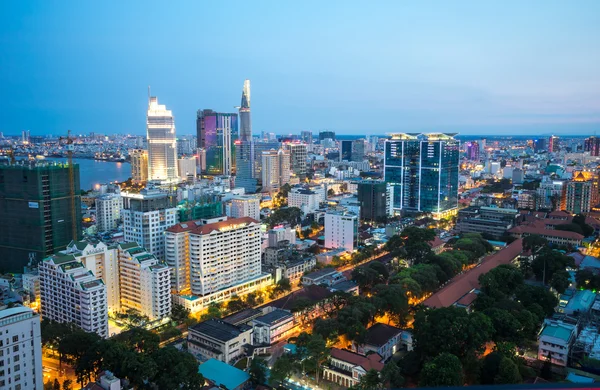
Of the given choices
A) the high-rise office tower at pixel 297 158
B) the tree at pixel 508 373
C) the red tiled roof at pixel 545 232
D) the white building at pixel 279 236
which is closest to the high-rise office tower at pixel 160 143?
the high-rise office tower at pixel 297 158

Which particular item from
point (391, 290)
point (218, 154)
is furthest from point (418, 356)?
point (218, 154)

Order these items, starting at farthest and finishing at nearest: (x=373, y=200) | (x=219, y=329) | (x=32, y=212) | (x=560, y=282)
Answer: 1. (x=373, y=200)
2. (x=32, y=212)
3. (x=560, y=282)
4. (x=219, y=329)

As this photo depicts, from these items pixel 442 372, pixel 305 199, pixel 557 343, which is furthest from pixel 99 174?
pixel 557 343

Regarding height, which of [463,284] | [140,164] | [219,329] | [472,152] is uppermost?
[472,152]

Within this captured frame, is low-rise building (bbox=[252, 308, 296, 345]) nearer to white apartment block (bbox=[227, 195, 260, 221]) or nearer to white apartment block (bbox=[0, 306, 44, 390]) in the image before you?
white apartment block (bbox=[0, 306, 44, 390])

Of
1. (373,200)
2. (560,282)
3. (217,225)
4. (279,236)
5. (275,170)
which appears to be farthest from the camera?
(275,170)

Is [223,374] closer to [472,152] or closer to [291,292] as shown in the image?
[291,292]

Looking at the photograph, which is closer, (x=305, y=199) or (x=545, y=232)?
(x=545, y=232)
